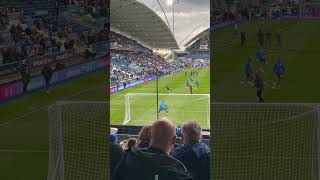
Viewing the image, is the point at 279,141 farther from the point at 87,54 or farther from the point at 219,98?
the point at 87,54

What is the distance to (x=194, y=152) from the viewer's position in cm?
363

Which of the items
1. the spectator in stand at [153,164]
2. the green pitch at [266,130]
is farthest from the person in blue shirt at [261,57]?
the spectator in stand at [153,164]

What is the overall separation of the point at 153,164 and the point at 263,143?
17.6 ft

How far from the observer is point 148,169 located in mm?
2867

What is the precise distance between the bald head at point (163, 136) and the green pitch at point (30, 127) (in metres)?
4.28

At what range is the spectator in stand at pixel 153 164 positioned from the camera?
283 centimetres

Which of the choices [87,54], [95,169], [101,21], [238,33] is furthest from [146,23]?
[238,33]

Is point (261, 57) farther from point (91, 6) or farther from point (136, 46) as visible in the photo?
point (136, 46)

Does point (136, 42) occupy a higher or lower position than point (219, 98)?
higher

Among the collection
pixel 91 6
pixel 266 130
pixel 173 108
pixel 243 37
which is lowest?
pixel 266 130

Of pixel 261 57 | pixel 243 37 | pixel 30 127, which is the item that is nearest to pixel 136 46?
pixel 30 127

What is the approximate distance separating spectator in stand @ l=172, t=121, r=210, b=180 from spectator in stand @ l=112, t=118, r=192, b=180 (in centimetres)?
67

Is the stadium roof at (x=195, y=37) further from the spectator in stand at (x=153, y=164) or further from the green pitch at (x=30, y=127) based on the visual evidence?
the green pitch at (x=30, y=127)

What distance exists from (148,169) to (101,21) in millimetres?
15891
